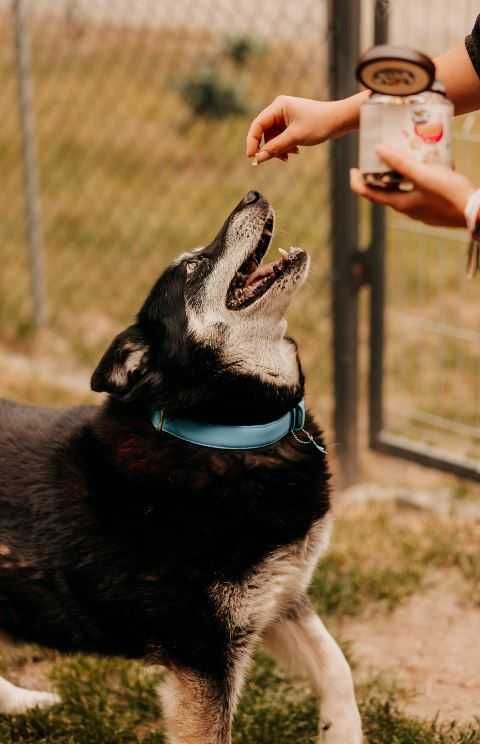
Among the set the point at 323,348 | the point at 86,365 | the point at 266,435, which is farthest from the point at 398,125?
the point at 86,365

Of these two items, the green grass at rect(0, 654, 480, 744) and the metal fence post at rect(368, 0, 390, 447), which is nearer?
the green grass at rect(0, 654, 480, 744)

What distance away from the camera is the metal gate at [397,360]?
389 centimetres

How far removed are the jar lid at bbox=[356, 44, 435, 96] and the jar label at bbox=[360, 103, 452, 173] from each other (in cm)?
4

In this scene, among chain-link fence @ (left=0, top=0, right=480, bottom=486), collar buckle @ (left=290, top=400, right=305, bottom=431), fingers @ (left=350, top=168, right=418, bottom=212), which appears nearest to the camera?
fingers @ (left=350, top=168, right=418, bottom=212)

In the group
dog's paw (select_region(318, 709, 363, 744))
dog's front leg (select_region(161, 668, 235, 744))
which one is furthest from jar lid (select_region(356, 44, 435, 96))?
dog's paw (select_region(318, 709, 363, 744))

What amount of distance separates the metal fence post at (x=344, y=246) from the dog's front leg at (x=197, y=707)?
2072 millimetres

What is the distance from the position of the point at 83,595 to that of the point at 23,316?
12.6ft

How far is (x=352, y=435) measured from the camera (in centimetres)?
444

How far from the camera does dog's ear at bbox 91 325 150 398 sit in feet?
8.21

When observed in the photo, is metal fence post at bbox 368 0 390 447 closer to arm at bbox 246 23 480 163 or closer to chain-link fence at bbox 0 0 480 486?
chain-link fence at bbox 0 0 480 486

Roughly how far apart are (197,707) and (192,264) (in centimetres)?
117

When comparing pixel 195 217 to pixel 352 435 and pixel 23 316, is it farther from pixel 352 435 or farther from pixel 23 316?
pixel 352 435

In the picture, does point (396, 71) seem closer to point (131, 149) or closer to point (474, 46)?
point (474, 46)

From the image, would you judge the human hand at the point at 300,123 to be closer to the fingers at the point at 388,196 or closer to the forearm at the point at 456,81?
the forearm at the point at 456,81
